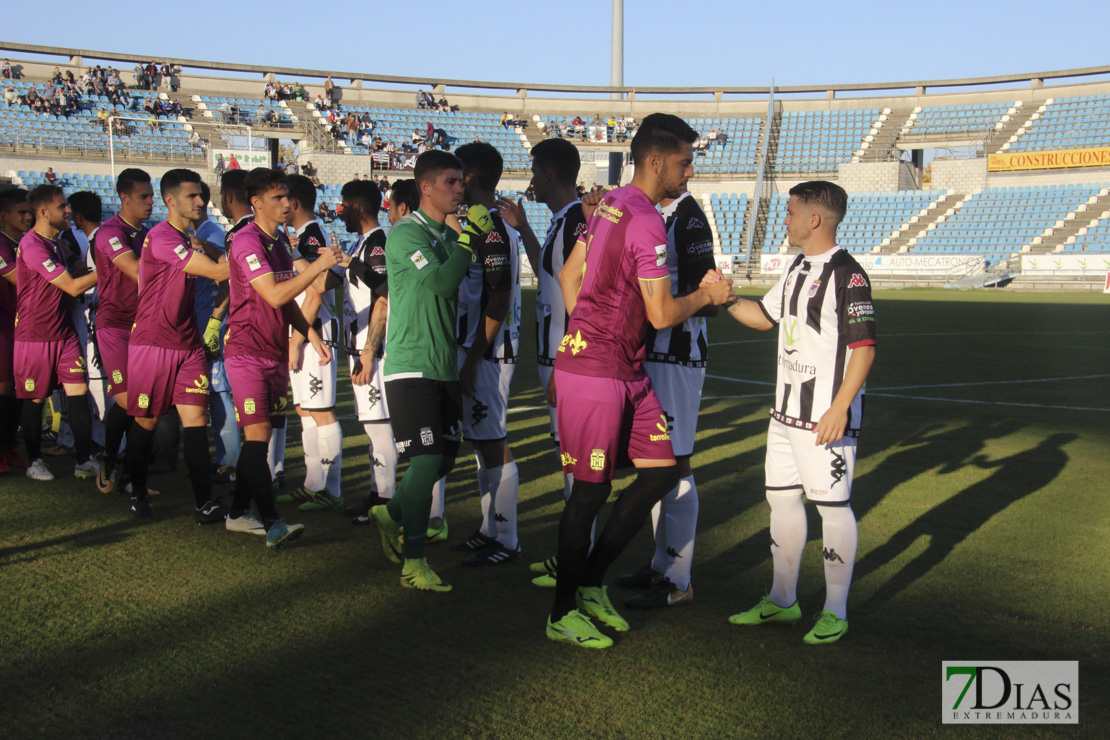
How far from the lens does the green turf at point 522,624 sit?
328 cm

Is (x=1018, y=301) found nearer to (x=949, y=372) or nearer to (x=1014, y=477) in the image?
(x=949, y=372)

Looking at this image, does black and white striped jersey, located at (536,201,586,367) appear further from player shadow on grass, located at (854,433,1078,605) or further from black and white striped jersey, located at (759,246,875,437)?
player shadow on grass, located at (854,433,1078,605)

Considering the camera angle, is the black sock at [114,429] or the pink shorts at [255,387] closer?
the pink shorts at [255,387]

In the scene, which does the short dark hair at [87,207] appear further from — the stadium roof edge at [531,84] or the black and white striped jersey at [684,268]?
the stadium roof edge at [531,84]

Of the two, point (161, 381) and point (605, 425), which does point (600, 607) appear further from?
point (161, 381)

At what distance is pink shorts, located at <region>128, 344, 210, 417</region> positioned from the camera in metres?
5.80

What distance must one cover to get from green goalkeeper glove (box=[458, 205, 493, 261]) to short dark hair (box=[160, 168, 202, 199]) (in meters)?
2.22

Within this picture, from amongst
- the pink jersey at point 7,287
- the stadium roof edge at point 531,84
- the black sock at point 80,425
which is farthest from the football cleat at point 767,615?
the stadium roof edge at point 531,84

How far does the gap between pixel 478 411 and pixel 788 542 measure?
198cm

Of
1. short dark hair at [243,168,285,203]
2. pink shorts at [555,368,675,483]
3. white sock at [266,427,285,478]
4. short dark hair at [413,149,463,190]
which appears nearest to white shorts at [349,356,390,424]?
white sock at [266,427,285,478]

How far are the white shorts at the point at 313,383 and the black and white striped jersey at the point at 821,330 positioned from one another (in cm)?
364

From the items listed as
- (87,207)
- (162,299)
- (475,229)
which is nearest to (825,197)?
(475,229)

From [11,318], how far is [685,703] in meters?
6.89

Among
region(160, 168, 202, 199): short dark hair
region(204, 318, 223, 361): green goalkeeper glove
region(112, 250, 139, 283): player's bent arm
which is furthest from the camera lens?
region(204, 318, 223, 361): green goalkeeper glove
